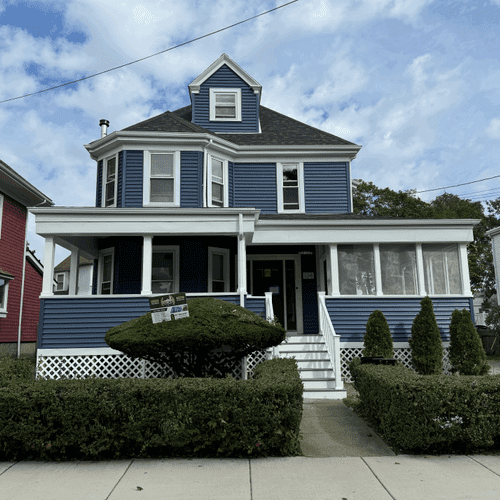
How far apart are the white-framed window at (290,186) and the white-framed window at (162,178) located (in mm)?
3288

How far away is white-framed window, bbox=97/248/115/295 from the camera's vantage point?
12719mm

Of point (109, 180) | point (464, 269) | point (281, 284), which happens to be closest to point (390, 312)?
point (464, 269)

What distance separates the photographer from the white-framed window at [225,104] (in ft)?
50.1

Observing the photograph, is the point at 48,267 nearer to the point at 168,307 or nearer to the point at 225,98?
the point at 168,307

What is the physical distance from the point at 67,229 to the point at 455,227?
9.56 metres

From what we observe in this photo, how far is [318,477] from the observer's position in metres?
4.60

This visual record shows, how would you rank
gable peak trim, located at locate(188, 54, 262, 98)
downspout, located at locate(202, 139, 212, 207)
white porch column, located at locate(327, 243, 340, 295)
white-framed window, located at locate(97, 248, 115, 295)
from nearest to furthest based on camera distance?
white porch column, located at locate(327, 243, 340, 295), white-framed window, located at locate(97, 248, 115, 295), downspout, located at locate(202, 139, 212, 207), gable peak trim, located at locate(188, 54, 262, 98)

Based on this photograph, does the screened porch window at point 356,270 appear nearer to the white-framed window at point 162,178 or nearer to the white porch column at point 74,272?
→ the white-framed window at point 162,178

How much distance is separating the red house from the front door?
733 cm

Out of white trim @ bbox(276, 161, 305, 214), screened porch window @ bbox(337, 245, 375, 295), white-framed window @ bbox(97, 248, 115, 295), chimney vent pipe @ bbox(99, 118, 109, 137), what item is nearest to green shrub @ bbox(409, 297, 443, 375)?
screened porch window @ bbox(337, 245, 375, 295)

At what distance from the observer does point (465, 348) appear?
10.4 meters

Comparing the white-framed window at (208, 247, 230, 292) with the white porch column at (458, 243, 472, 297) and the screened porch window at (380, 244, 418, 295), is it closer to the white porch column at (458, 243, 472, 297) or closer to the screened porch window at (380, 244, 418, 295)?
the screened porch window at (380, 244, 418, 295)

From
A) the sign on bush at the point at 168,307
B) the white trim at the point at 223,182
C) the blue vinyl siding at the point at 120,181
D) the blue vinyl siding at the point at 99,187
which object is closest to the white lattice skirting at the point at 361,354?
the sign on bush at the point at 168,307

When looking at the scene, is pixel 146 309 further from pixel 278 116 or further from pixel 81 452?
pixel 278 116
